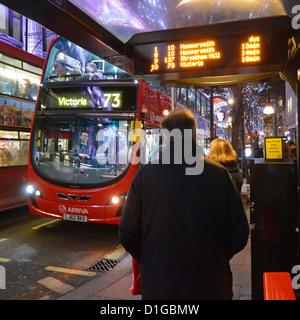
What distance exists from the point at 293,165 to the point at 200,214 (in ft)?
6.41

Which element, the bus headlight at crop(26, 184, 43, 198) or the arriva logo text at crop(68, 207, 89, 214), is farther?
the bus headlight at crop(26, 184, 43, 198)

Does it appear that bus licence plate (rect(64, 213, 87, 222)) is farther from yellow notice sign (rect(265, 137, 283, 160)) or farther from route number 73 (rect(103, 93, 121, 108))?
yellow notice sign (rect(265, 137, 283, 160))

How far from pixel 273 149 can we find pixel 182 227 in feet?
7.19

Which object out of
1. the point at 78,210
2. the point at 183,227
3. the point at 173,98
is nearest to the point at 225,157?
the point at 183,227

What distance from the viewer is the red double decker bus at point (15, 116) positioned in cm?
833

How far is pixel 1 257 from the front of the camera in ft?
18.9

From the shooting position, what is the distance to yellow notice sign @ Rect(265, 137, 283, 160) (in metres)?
3.69

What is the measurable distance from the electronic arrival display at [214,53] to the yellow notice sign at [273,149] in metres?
1.30

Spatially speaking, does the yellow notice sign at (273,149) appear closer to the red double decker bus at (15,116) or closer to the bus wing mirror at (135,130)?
the bus wing mirror at (135,130)

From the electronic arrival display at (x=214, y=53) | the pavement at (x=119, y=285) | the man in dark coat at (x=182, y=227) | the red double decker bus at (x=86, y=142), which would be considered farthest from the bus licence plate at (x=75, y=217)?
the man in dark coat at (x=182, y=227)

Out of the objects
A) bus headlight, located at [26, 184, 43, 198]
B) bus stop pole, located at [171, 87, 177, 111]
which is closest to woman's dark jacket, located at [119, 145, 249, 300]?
bus headlight, located at [26, 184, 43, 198]

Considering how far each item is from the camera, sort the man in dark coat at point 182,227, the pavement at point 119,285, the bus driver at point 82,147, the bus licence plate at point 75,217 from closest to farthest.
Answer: the man in dark coat at point 182,227, the pavement at point 119,285, the bus licence plate at point 75,217, the bus driver at point 82,147

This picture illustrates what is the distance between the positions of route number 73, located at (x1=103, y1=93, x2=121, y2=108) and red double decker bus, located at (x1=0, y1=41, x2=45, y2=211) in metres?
3.08
